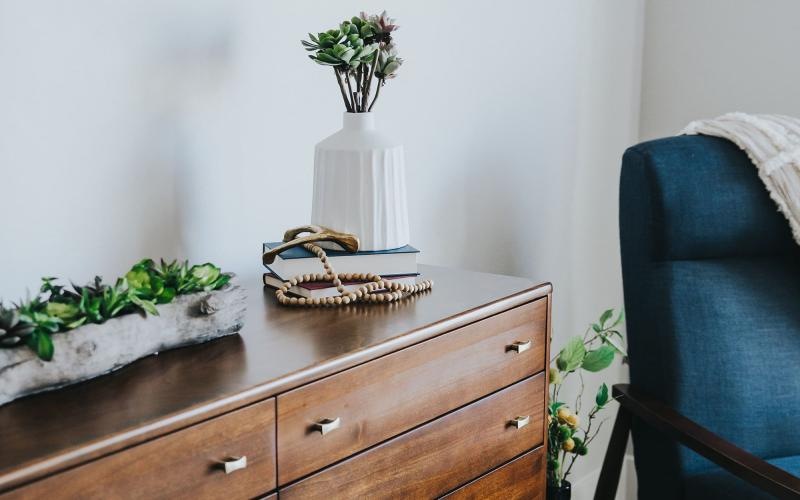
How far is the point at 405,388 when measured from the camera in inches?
41.8

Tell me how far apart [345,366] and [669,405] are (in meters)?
0.90

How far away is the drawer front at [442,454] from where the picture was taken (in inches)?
39.0

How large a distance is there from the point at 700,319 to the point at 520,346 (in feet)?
1.85

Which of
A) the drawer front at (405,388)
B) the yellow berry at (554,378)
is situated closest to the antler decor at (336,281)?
the drawer front at (405,388)

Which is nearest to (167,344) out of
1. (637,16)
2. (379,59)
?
(379,59)

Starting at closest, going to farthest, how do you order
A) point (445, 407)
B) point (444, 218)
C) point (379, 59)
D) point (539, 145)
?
point (445, 407), point (379, 59), point (444, 218), point (539, 145)

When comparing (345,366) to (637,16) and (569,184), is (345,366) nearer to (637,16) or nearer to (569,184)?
(569,184)

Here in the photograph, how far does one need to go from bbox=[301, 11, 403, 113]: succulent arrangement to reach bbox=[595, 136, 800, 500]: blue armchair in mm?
614

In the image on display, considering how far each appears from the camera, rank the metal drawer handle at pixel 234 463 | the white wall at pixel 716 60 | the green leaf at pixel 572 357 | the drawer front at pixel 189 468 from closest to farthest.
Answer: the drawer front at pixel 189 468 < the metal drawer handle at pixel 234 463 < the green leaf at pixel 572 357 < the white wall at pixel 716 60

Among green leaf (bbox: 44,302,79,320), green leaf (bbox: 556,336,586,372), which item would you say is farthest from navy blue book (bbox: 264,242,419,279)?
green leaf (bbox: 556,336,586,372)

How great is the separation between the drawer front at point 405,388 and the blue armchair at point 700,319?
439 mm

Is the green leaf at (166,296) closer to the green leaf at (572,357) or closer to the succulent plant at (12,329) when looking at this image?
the succulent plant at (12,329)

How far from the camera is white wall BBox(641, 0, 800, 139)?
7.26ft

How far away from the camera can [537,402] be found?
1321 mm
